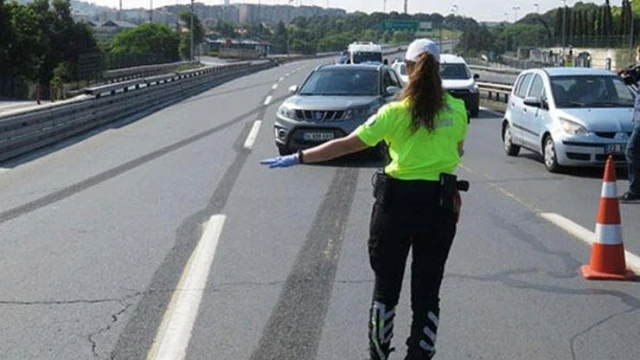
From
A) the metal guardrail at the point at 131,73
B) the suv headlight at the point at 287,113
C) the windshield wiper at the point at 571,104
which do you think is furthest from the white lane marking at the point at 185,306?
the metal guardrail at the point at 131,73

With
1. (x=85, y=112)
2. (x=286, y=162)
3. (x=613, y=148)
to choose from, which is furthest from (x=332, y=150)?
(x=85, y=112)

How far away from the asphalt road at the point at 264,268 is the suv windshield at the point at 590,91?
117 centimetres

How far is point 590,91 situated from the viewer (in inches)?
557

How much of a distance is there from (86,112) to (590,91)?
12968 mm

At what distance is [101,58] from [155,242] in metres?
58.5

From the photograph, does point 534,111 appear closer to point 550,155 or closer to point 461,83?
point 550,155

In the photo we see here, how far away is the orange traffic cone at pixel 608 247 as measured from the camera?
23.4 ft

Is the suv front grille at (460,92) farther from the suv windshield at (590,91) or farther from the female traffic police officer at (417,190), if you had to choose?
the female traffic police officer at (417,190)

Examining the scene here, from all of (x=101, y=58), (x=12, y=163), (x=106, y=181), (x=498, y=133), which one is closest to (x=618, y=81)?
(x=498, y=133)

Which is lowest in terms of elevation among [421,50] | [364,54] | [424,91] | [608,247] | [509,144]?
[608,247]

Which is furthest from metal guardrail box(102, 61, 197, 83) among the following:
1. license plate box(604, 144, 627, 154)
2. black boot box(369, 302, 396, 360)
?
black boot box(369, 302, 396, 360)

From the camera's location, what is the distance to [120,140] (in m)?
19.3

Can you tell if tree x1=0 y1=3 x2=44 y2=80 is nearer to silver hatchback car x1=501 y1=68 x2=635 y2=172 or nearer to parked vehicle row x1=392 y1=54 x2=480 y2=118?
parked vehicle row x1=392 y1=54 x2=480 y2=118

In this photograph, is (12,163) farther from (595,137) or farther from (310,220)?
(595,137)
